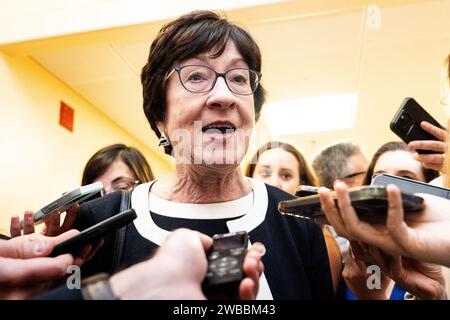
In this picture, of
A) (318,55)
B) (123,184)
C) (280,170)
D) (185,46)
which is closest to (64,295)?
(185,46)

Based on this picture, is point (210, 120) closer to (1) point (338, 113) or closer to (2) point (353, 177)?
(2) point (353, 177)

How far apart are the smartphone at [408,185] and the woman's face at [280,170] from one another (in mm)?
1097

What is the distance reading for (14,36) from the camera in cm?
253

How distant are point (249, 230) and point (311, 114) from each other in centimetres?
308

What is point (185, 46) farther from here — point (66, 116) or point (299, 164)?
point (66, 116)

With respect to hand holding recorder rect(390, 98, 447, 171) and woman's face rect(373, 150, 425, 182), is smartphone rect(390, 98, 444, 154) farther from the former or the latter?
woman's face rect(373, 150, 425, 182)

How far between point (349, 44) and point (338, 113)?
1.14 m

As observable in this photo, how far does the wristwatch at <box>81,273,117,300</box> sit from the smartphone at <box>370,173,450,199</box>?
0.42 m

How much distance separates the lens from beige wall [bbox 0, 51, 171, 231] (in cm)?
255

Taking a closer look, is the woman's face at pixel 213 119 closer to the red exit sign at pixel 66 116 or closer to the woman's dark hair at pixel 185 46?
the woman's dark hair at pixel 185 46

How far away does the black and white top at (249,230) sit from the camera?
759 millimetres

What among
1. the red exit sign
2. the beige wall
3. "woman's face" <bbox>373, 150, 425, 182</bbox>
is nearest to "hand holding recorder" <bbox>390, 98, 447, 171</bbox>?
"woman's face" <bbox>373, 150, 425, 182</bbox>

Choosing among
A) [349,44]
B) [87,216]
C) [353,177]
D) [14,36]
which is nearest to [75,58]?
[14,36]

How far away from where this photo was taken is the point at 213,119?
32.7 inches
